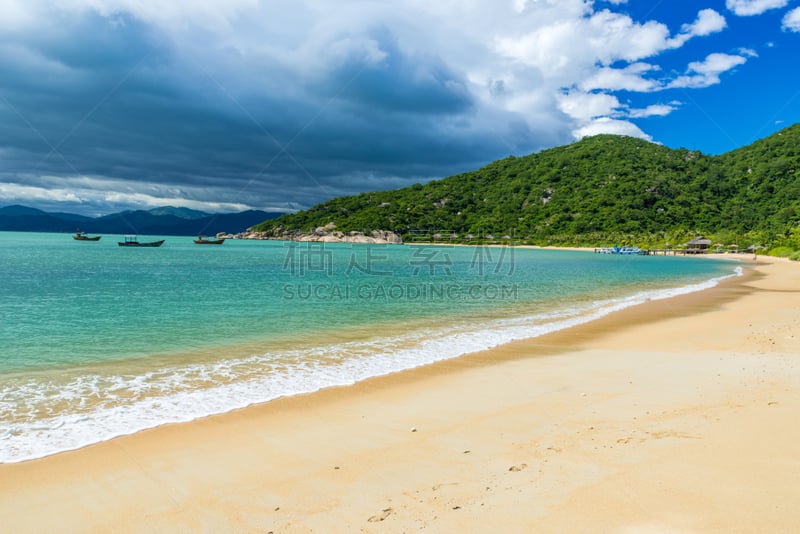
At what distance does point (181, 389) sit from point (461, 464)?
6402mm

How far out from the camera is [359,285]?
3341 cm

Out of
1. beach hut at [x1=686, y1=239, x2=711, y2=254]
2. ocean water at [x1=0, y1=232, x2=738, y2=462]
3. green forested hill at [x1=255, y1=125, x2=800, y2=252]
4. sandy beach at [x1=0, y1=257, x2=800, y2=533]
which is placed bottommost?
ocean water at [x1=0, y1=232, x2=738, y2=462]

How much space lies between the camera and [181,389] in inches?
362

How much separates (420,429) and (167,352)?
8.84 meters

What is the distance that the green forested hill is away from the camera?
12912 centimetres

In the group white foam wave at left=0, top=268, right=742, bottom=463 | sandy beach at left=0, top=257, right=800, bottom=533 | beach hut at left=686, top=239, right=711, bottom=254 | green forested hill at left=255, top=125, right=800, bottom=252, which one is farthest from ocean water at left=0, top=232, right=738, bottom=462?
green forested hill at left=255, top=125, right=800, bottom=252

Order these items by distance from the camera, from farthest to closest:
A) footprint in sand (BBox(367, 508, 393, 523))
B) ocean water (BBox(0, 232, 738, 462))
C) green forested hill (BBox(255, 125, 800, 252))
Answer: green forested hill (BBox(255, 125, 800, 252)) < ocean water (BBox(0, 232, 738, 462)) < footprint in sand (BBox(367, 508, 393, 523))

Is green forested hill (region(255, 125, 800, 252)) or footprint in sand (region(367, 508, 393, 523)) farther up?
green forested hill (region(255, 125, 800, 252))

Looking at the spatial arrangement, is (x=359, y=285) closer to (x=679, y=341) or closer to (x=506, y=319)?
(x=506, y=319)

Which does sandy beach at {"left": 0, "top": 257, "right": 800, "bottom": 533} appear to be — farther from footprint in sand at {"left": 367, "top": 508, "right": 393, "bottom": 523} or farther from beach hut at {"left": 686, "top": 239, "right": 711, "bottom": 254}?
beach hut at {"left": 686, "top": 239, "right": 711, "bottom": 254}

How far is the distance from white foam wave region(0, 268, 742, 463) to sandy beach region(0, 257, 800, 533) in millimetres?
501

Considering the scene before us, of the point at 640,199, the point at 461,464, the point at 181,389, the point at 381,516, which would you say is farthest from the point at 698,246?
the point at 381,516

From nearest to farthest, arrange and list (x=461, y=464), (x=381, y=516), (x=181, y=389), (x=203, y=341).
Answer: (x=381, y=516)
(x=461, y=464)
(x=181, y=389)
(x=203, y=341)

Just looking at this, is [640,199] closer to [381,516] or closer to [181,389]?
[181,389]
